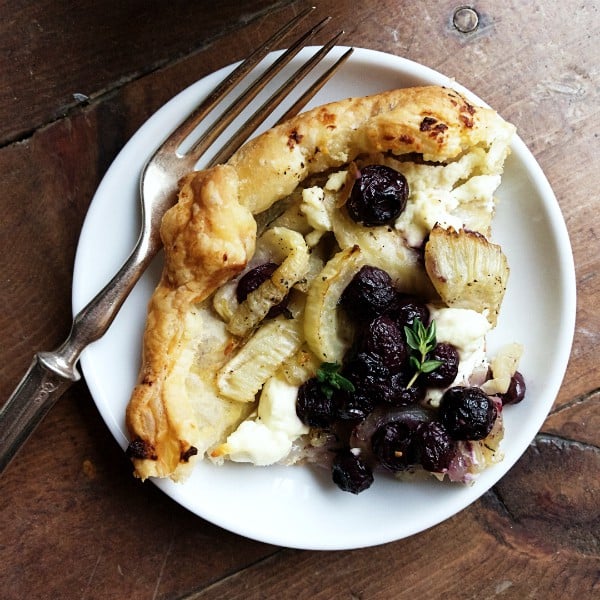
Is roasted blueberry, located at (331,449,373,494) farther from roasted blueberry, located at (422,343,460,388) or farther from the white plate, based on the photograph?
roasted blueberry, located at (422,343,460,388)

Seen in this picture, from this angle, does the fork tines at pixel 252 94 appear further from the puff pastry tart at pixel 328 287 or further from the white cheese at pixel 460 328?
the white cheese at pixel 460 328

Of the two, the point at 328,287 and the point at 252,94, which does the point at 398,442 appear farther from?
the point at 252,94

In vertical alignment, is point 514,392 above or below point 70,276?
below

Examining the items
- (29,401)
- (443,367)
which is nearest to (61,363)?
(29,401)

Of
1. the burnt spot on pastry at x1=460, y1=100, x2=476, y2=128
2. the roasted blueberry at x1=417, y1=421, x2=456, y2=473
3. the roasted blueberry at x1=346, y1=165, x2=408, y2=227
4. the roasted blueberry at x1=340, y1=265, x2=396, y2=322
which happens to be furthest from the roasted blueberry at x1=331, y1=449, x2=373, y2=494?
the burnt spot on pastry at x1=460, y1=100, x2=476, y2=128

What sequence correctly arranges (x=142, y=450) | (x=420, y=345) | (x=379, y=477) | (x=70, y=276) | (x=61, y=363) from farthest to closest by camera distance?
(x=70, y=276)
(x=379, y=477)
(x=61, y=363)
(x=142, y=450)
(x=420, y=345)
